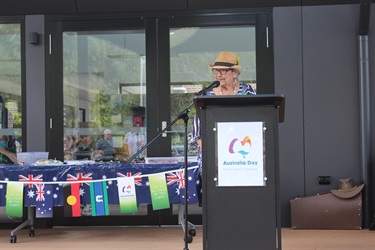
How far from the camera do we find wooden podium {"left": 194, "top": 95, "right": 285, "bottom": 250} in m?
3.17

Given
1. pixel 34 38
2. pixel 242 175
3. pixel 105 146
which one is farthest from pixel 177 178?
pixel 34 38

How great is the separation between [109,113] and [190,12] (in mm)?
1479

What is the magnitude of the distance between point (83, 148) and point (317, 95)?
271cm

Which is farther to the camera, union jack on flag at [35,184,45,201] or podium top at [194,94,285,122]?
union jack on flag at [35,184,45,201]

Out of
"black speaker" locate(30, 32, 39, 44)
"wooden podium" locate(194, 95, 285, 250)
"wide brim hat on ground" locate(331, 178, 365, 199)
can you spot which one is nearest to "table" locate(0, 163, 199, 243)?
"wide brim hat on ground" locate(331, 178, 365, 199)

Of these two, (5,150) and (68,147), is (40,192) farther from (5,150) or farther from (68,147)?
(5,150)

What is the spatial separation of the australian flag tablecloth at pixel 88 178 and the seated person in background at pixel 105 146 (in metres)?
1.27

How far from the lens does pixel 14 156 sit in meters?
6.59

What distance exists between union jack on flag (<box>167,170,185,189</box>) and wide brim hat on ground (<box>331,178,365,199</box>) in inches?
70.3

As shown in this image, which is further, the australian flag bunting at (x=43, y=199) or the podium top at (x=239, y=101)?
the australian flag bunting at (x=43, y=199)

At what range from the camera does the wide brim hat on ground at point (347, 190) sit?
6.21 meters

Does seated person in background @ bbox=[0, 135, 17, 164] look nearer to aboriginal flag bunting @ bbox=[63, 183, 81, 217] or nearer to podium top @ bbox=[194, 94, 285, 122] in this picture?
aboriginal flag bunting @ bbox=[63, 183, 81, 217]

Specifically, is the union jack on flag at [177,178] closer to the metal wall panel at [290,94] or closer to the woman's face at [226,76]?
the woman's face at [226,76]

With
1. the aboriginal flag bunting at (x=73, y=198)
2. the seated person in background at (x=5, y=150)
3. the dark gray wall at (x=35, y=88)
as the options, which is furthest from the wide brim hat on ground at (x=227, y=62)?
the seated person in background at (x=5, y=150)
